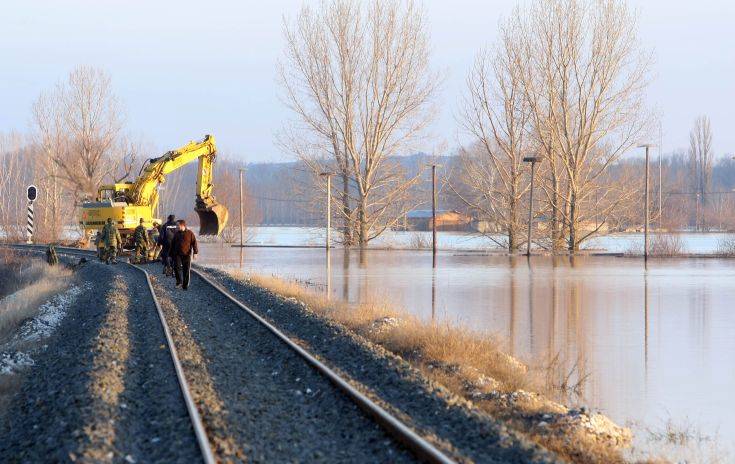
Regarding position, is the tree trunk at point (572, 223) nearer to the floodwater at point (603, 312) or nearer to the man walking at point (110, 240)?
the floodwater at point (603, 312)

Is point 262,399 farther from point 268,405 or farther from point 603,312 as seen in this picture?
point 603,312

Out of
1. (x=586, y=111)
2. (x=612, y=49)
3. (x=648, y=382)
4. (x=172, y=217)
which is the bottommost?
(x=648, y=382)

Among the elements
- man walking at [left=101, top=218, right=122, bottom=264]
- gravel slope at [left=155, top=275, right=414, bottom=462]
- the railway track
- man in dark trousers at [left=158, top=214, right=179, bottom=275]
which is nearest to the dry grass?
man walking at [left=101, top=218, right=122, bottom=264]

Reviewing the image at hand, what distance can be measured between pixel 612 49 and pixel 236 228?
1393 inches

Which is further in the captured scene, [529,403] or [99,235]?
[99,235]

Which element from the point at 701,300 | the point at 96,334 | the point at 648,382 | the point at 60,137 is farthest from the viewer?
the point at 60,137

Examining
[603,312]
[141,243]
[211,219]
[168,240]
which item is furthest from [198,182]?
[603,312]

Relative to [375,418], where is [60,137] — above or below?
above

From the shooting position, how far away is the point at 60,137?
240 feet

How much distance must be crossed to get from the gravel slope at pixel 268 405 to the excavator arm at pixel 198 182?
23.0 m

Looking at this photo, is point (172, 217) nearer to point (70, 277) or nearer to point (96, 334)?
point (70, 277)

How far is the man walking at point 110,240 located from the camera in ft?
120

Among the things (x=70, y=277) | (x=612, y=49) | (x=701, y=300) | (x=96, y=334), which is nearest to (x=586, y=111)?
(x=612, y=49)

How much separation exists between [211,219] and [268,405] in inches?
1182
